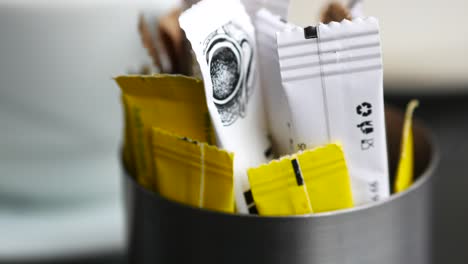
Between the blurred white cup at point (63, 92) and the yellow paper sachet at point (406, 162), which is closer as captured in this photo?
the yellow paper sachet at point (406, 162)

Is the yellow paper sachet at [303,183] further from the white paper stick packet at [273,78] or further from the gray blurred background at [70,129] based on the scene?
the gray blurred background at [70,129]

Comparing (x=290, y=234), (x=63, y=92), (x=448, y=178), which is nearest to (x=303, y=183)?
(x=290, y=234)

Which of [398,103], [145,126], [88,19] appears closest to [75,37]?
[88,19]

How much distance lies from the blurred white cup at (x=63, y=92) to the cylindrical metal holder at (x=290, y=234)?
15 centimetres

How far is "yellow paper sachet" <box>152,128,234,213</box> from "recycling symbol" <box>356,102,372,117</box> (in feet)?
0.21

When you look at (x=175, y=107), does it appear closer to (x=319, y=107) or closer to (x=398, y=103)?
(x=319, y=107)

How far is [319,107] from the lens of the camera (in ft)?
1.01

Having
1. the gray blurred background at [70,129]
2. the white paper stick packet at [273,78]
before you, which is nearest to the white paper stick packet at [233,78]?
the white paper stick packet at [273,78]

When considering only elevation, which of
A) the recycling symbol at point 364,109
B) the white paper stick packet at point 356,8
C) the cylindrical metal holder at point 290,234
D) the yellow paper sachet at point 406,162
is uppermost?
the white paper stick packet at point 356,8

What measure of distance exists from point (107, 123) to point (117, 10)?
91 mm

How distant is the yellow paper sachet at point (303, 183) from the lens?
1.01 feet

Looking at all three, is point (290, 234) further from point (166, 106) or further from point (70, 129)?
point (70, 129)

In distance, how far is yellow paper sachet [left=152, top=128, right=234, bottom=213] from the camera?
0.31 metres

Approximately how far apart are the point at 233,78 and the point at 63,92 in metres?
0.21
